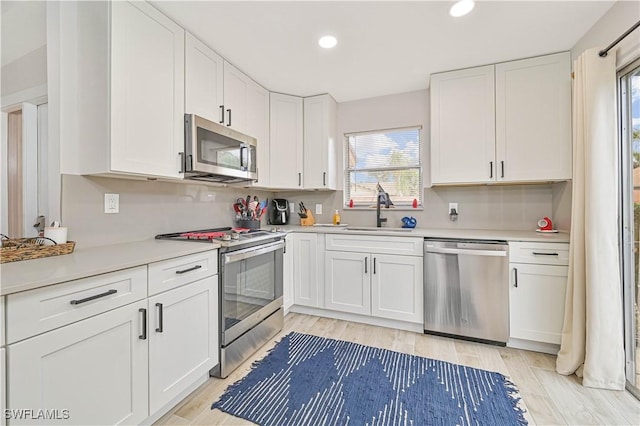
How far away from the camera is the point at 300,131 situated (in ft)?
10.6

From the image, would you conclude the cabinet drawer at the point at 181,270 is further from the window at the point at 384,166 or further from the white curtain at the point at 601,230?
the white curtain at the point at 601,230

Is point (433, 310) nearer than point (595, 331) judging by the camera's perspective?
No

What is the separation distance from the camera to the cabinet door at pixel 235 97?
2371 mm

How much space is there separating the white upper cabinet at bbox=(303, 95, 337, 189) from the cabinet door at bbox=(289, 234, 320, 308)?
27.2 inches

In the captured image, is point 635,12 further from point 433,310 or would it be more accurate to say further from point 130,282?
point 130,282

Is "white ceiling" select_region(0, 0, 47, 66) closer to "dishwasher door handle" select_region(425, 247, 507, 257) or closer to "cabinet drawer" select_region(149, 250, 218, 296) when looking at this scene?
"cabinet drawer" select_region(149, 250, 218, 296)

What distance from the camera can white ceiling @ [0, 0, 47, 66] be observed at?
1710 millimetres

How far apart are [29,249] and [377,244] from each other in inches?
91.3

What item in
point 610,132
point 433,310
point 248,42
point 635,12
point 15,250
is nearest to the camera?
point 15,250

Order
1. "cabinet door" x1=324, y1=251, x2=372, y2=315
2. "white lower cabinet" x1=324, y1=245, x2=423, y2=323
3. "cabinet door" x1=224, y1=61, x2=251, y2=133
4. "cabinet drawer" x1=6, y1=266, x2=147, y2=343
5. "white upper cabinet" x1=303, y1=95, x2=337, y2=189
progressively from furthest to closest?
1. "white upper cabinet" x1=303, y1=95, x2=337, y2=189
2. "cabinet door" x1=324, y1=251, x2=372, y2=315
3. "white lower cabinet" x1=324, y1=245, x2=423, y2=323
4. "cabinet door" x1=224, y1=61, x2=251, y2=133
5. "cabinet drawer" x1=6, y1=266, x2=147, y2=343

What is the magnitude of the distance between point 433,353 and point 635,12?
2471mm

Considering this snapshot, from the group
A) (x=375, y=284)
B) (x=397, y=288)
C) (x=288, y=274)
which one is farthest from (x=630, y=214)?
(x=288, y=274)

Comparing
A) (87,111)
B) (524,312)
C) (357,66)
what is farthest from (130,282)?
(524,312)

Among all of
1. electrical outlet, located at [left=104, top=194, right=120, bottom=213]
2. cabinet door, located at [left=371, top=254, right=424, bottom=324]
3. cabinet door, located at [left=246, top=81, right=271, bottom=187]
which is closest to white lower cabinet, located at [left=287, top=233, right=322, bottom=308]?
cabinet door, located at [left=371, top=254, right=424, bottom=324]
